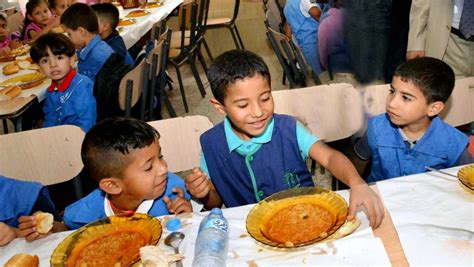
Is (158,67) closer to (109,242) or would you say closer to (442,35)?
(442,35)

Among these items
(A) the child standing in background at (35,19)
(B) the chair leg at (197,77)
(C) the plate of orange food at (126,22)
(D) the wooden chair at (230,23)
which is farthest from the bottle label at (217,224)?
(D) the wooden chair at (230,23)

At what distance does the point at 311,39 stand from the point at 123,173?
87.7 inches

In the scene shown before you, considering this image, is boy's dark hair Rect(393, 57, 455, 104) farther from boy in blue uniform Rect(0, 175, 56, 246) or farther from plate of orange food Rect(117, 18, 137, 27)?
plate of orange food Rect(117, 18, 137, 27)

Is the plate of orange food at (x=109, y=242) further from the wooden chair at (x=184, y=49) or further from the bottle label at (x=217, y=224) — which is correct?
A: the wooden chair at (x=184, y=49)

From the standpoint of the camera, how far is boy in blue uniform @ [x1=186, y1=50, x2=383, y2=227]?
123 cm

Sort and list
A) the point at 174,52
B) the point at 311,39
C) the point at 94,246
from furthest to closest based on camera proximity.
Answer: the point at 174,52 < the point at 311,39 < the point at 94,246

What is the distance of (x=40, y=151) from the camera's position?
60.4 inches

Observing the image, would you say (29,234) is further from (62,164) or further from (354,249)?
(354,249)

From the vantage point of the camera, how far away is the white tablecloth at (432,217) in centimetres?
82

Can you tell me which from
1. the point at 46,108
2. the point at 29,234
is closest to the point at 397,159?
the point at 29,234

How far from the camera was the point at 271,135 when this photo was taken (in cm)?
133

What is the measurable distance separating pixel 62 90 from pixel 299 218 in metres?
1.66

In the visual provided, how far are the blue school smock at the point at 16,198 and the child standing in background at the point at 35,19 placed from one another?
2806 millimetres

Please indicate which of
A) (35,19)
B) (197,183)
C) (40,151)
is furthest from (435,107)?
(35,19)
